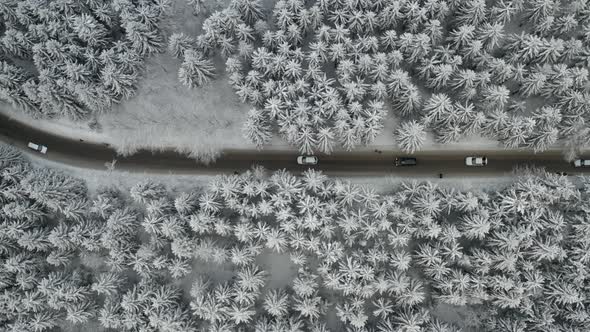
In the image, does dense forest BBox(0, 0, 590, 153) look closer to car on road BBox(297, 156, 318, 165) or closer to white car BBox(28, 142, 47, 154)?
car on road BBox(297, 156, 318, 165)

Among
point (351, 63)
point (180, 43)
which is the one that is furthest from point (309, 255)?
point (180, 43)

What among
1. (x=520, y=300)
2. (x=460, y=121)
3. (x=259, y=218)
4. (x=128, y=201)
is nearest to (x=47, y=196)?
(x=128, y=201)

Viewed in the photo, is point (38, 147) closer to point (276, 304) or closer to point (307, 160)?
point (307, 160)

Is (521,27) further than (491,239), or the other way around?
(521,27)

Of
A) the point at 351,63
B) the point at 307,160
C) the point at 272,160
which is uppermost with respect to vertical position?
the point at 351,63

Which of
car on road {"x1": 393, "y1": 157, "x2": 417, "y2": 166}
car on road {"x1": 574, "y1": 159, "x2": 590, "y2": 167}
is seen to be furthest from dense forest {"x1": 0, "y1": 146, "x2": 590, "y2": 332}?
car on road {"x1": 393, "y1": 157, "x2": 417, "y2": 166}

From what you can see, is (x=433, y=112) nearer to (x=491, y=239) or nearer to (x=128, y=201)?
(x=491, y=239)
